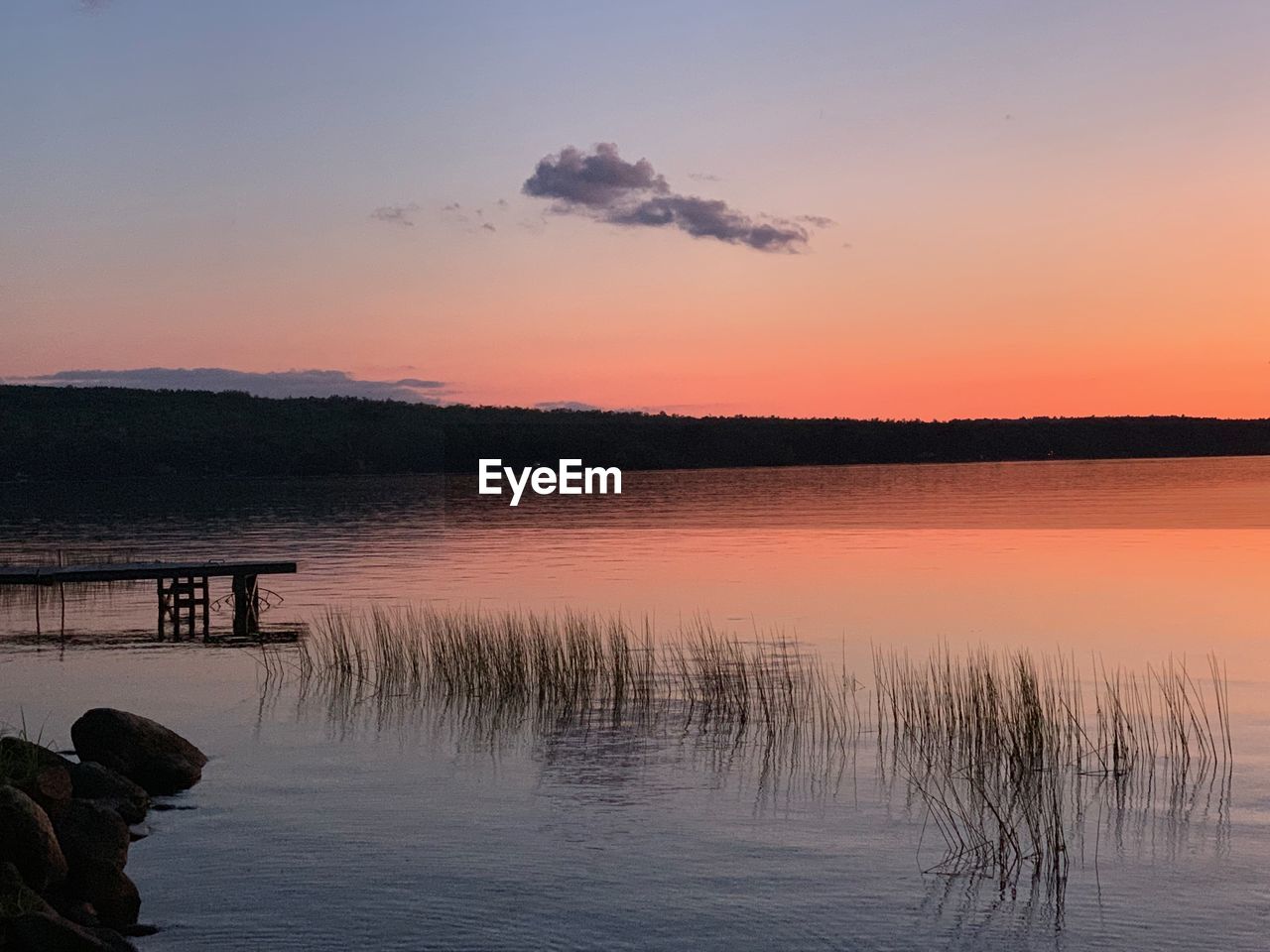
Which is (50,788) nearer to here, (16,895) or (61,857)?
(61,857)

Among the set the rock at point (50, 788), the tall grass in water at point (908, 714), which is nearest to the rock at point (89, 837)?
the rock at point (50, 788)

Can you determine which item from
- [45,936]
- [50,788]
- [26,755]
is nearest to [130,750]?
[26,755]

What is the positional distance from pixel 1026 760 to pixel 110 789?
1139 centimetres

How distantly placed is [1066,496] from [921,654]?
85.5 meters

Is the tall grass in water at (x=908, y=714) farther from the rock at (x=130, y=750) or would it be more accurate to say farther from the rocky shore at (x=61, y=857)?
the rocky shore at (x=61, y=857)

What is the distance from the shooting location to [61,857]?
1255cm

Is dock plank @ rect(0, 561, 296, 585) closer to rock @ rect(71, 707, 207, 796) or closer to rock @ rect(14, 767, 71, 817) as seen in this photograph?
rock @ rect(71, 707, 207, 796)

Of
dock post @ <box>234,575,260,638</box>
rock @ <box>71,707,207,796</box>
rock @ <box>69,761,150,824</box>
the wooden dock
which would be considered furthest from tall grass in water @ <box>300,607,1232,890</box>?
the wooden dock

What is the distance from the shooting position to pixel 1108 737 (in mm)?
20406

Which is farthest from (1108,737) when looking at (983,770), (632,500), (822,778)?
(632,500)

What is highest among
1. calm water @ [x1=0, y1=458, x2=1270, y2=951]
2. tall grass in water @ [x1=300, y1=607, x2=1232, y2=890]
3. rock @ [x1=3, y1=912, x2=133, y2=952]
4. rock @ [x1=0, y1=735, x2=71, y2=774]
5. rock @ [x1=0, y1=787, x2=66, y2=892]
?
rock @ [x1=0, y1=735, x2=71, y2=774]

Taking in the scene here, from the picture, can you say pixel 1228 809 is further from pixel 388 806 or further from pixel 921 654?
pixel 921 654

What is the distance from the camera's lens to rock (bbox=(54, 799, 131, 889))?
1298cm

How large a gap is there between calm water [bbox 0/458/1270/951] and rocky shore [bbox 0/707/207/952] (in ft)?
1.60
